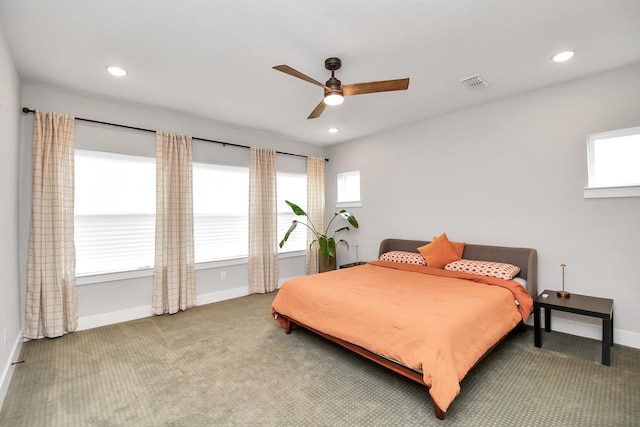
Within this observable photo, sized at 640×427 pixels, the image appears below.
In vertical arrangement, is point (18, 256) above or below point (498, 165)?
below

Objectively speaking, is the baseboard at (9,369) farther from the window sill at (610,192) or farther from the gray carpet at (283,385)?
the window sill at (610,192)

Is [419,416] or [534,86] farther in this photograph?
[534,86]

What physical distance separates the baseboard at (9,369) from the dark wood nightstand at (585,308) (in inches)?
174

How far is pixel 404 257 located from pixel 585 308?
2.03 metres

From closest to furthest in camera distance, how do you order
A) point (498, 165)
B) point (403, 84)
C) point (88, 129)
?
point (403, 84), point (88, 129), point (498, 165)

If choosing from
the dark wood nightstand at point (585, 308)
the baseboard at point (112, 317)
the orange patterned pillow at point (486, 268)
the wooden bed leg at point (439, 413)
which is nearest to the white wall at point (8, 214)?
the baseboard at point (112, 317)

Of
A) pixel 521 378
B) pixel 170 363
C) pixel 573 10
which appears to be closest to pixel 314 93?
pixel 573 10

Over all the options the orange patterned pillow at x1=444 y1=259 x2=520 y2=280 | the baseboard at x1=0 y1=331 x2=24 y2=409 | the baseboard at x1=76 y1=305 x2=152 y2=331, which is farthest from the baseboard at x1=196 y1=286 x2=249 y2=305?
the orange patterned pillow at x1=444 y1=259 x2=520 y2=280

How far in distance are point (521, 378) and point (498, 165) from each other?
245 cm

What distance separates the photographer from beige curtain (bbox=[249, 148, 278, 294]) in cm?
484

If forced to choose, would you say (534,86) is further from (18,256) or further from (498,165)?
(18,256)

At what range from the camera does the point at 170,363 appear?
8.68ft

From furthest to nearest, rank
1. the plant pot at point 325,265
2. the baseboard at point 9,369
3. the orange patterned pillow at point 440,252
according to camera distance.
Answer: the plant pot at point 325,265 → the orange patterned pillow at point 440,252 → the baseboard at point 9,369

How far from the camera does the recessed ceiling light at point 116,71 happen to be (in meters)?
2.84
